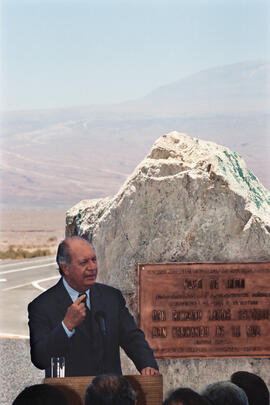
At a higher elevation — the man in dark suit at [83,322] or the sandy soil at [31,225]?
the man in dark suit at [83,322]

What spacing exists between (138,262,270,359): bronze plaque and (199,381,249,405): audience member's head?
8.93 feet

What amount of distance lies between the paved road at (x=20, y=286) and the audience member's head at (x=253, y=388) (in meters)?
8.97

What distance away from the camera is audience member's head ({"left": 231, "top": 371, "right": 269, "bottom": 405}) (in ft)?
14.2

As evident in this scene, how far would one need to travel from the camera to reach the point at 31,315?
225 inches

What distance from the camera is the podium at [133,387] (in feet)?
16.5

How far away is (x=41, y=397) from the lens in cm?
373

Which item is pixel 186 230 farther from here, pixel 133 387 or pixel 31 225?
pixel 31 225

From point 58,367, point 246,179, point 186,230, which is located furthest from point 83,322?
point 246,179

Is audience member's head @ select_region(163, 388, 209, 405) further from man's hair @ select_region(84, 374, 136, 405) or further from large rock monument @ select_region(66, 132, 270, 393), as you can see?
large rock monument @ select_region(66, 132, 270, 393)

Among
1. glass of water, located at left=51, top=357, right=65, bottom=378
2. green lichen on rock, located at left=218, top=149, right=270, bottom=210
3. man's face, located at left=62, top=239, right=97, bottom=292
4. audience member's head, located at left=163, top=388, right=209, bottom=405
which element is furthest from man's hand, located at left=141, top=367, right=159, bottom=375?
green lichen on rock, located at left=218, top=149, right=270, bottom=210

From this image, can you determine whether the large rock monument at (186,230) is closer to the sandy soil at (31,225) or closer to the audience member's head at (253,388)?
the audience member's head at (253,388)

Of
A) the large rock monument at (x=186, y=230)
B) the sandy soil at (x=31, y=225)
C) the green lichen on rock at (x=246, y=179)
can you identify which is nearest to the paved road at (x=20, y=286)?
the large rock monument at (x=186, y=230)

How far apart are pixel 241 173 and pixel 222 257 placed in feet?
3.47

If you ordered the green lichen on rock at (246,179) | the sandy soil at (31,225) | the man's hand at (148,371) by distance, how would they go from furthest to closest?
the sandy soil at (31,225)
the green lichen on rock at (246,179)
the man's hand at (148,371)
